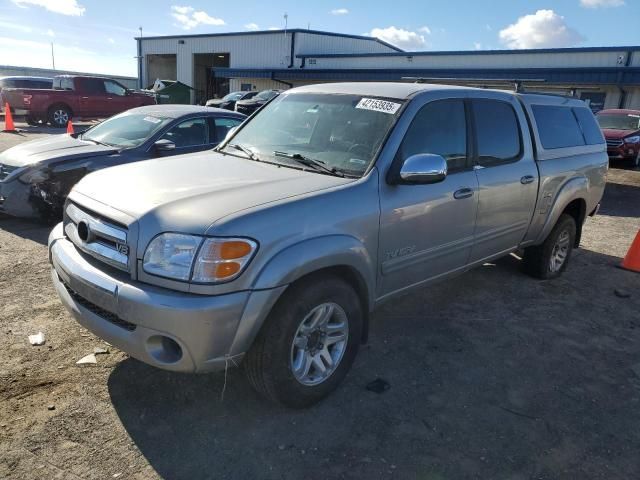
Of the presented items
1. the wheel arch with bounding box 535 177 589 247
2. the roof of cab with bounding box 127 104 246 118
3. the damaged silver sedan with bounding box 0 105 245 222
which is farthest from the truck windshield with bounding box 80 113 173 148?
the wheel arch with bounding box 535 177 589 247

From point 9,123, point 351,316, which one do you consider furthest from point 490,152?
point 9,123

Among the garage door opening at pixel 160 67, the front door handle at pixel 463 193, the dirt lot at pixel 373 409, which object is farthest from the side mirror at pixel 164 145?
the garage door opening at pixel 160 67

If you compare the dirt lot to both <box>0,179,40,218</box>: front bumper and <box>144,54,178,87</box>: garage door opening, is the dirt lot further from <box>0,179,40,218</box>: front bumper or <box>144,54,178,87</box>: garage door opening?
<box>144,54,178,87</box>: garage door opening

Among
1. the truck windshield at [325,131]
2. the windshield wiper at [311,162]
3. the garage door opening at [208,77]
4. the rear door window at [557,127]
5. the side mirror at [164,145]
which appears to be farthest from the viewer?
the garage door opening at [208,77]

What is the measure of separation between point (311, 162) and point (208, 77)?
43542 millimetres

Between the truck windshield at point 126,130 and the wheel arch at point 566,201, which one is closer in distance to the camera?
the wheel arch at point 566,201

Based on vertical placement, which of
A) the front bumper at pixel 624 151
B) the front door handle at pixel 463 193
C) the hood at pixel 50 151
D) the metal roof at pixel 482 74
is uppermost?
the metal roof at pixel 482 74

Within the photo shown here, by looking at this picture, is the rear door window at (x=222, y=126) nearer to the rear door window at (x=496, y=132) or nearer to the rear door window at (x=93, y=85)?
the rear door window at (x=496, y=132)

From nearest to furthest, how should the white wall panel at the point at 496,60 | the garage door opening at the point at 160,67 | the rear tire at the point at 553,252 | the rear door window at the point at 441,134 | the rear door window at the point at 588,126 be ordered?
the rear door window at the point at 441,134 → the rear tire at the point at 553,252 → the rear door window at the point at 588,126 → the white wall panel at the point at 496,60 → the garage door opening at the point at 160,67

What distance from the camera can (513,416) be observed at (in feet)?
10.3

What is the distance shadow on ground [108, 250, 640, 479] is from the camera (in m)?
2.69

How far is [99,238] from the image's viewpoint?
293 cm

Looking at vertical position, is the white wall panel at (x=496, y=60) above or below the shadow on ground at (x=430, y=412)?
above

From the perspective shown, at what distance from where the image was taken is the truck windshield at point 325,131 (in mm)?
3409
